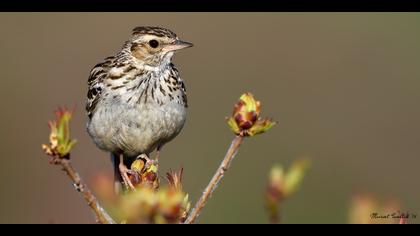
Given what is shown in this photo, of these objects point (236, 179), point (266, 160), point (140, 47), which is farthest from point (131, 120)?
point (266, 160)

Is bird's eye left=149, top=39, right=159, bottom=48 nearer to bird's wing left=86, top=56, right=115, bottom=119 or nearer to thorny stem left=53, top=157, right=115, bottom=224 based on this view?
bird's wing left=86, top=56, right=115, bottom=119

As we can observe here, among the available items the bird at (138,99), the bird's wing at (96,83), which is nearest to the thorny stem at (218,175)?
the bird at (138,99)

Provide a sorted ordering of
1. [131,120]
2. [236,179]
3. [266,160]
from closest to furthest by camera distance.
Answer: [131,120], [236,179], [266,160]

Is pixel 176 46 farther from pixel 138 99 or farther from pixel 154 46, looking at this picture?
pixel 138 99

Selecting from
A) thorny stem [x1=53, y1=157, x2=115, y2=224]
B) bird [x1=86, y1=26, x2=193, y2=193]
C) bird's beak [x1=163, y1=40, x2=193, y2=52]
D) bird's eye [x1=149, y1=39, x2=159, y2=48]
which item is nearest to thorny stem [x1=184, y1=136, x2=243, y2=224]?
thorny stem [x1=53, y1=157, x2=115, y2=224]

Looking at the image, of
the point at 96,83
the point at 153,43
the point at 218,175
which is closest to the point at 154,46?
the point at 153,43

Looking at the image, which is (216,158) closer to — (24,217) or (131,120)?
(24,217)
